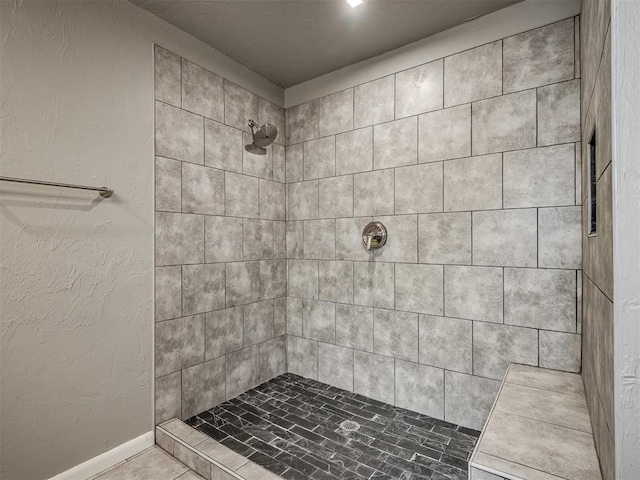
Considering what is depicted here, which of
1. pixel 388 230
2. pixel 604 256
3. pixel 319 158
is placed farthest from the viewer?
pixel 319 158

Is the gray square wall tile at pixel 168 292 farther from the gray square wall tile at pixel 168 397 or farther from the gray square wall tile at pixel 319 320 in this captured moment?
the gray square wall tile at pixel 319 320

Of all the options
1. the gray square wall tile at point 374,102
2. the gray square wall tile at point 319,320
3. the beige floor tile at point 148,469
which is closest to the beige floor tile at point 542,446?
the gray square wall tile at point 319,320

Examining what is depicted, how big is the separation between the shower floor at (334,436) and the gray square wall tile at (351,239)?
103cm

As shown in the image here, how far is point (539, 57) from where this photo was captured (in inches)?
71.7

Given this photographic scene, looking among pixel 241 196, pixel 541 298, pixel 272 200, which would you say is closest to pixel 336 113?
pixel 272 200

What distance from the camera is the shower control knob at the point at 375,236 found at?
2.33m

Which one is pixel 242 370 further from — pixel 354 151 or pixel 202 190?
pixel 354 151

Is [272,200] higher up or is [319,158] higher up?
[319,158]

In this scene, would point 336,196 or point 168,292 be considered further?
point 336,196

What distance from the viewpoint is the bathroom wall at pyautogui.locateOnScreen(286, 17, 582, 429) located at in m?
1.78

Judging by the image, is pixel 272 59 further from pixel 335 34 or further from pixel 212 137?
pixel 212 137

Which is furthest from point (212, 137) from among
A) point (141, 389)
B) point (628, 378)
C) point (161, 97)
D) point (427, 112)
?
point (628, 378)

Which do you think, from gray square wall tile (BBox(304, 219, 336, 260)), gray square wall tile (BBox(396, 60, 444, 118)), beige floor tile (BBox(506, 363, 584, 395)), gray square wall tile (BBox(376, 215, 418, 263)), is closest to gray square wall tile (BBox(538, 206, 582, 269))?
beige floor tile (BBox(506, 363, 584, 395))

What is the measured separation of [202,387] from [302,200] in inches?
62.2
